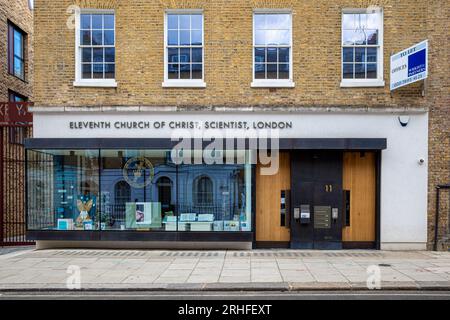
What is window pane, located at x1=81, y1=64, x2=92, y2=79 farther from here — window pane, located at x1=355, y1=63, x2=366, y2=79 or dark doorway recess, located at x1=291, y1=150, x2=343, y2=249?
window pane, located at x1=355, y1=63, x2=366, y2=79

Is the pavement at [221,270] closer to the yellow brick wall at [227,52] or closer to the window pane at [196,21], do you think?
the yellow brick wall at [227,52]

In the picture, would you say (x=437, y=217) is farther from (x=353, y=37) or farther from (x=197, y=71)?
(x=197, y=71)

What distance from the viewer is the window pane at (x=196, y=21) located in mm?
11711

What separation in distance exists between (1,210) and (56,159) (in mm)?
3058

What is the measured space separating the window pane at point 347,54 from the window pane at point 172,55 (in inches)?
201

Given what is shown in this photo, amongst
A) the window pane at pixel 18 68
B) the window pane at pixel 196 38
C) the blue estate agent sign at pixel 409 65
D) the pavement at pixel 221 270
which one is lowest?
the pavement at pixel 221 270

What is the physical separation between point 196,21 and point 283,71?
3.11 m

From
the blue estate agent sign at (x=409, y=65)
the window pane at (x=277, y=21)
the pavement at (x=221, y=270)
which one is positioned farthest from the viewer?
the window pane at (x=277, y=21)

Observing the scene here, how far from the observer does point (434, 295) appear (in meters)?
7.25

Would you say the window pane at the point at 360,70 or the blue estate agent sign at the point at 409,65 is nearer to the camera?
the blue estate agent sign at the point at 409,65

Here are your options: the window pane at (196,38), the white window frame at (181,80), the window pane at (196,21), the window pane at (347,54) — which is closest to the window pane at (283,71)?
the window pane at (347,54)

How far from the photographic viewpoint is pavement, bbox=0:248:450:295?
766cm

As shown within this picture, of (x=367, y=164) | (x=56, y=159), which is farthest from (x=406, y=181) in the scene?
(x=56, y=159)

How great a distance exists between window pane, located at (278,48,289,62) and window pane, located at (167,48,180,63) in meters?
3.14
